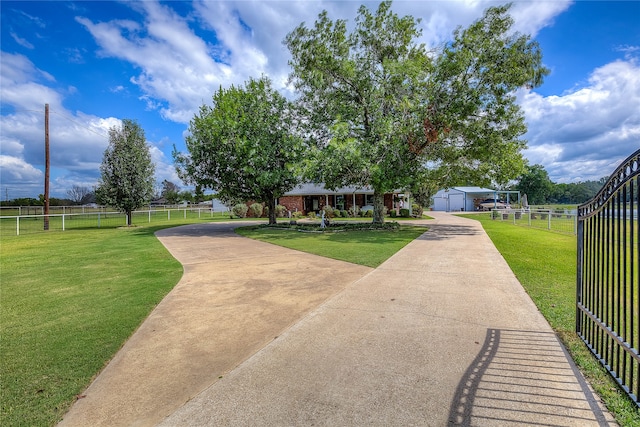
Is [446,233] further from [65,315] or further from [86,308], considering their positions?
[65,315]

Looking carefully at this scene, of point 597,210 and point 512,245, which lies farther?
point 512,245

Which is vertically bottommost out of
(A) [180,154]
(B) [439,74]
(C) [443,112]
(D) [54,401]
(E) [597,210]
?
(D) [54,401]

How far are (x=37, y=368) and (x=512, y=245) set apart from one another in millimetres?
12851

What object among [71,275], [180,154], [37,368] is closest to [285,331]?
[37,368]

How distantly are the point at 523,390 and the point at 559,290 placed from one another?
13.3 feet

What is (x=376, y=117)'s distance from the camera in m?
17.3

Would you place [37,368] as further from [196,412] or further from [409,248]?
[409,248]

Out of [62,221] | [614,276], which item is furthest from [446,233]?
[62,221]

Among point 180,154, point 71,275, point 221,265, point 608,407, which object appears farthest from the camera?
point 180,154

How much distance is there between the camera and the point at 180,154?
19.9m

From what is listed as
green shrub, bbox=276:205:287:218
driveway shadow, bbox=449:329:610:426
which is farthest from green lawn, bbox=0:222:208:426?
green shrub, bbox=276:205:287:218

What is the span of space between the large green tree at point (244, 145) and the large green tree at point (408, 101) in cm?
171

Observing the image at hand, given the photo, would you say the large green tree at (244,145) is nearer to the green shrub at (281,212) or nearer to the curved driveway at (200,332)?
the curved driveway at (200,332)

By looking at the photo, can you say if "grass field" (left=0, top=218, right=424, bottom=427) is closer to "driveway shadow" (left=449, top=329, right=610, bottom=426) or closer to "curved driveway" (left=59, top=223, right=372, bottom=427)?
"curved driveway" (left=59, top=223, right=372, bottom=427)
